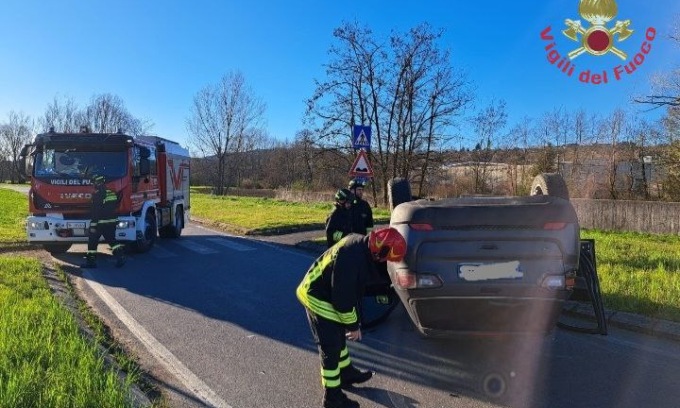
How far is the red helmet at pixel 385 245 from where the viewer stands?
3764 millimetres

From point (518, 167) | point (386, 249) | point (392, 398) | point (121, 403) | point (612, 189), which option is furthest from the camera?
point (518, 167)

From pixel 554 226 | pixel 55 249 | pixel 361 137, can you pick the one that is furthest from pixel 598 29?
pixel 55 249

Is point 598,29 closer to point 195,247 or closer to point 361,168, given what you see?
point 361,168

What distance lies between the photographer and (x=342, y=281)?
3799 mm

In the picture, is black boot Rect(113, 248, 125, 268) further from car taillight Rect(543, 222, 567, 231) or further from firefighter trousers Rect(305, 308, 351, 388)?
car taillight Rect(543, 222, 567, 231)

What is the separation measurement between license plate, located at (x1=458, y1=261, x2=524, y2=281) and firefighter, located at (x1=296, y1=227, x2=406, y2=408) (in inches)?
20.4

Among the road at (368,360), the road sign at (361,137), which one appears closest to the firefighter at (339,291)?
the road at (368,360)

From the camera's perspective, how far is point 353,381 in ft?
13.9

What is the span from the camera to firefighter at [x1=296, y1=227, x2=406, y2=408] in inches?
149

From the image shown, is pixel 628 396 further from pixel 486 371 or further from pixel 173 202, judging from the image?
pixel 173 202

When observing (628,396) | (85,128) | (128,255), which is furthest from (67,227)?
(628,396)

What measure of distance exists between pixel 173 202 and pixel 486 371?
12070mm

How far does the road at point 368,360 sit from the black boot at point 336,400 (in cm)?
15

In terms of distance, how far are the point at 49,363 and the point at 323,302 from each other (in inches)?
89.5
